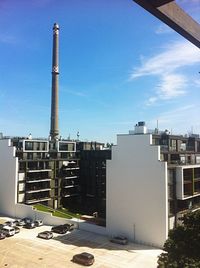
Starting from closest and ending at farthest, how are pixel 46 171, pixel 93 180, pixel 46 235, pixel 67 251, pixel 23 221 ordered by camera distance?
1. pixel 67 251
2. pixel 46 235
3. pixel 23 221
4. pixel 46 171
5. pixel 93 180

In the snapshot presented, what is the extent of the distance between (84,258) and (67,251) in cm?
536

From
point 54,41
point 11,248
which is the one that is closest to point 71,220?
point 11,248

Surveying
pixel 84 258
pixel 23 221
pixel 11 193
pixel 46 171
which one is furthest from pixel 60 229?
pixel 46 171

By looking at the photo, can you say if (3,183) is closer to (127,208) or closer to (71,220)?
(71,220)

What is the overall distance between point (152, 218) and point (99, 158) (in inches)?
1140

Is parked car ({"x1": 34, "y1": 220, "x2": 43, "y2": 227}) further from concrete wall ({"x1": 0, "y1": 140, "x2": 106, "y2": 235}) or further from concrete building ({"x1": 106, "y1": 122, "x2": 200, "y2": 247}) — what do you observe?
concrete building ({"x1": 106, "y1": 122, "x2": 200, "y2": 247})

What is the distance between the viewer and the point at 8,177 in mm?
67312

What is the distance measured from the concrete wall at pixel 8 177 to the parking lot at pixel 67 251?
44.0ft

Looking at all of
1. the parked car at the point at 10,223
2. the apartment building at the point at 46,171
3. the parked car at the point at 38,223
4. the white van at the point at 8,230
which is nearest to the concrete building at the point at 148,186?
the parked car at the point at 38,223

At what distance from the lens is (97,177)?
251 ft

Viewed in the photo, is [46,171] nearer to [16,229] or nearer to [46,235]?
[16,229]

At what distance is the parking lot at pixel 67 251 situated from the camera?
41.8 meters

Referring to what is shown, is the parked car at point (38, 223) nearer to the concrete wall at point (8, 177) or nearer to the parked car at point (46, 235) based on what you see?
the parked car at point (46, 235)

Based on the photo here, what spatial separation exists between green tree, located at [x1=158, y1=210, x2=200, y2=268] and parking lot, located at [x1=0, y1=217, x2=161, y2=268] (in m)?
14.2
